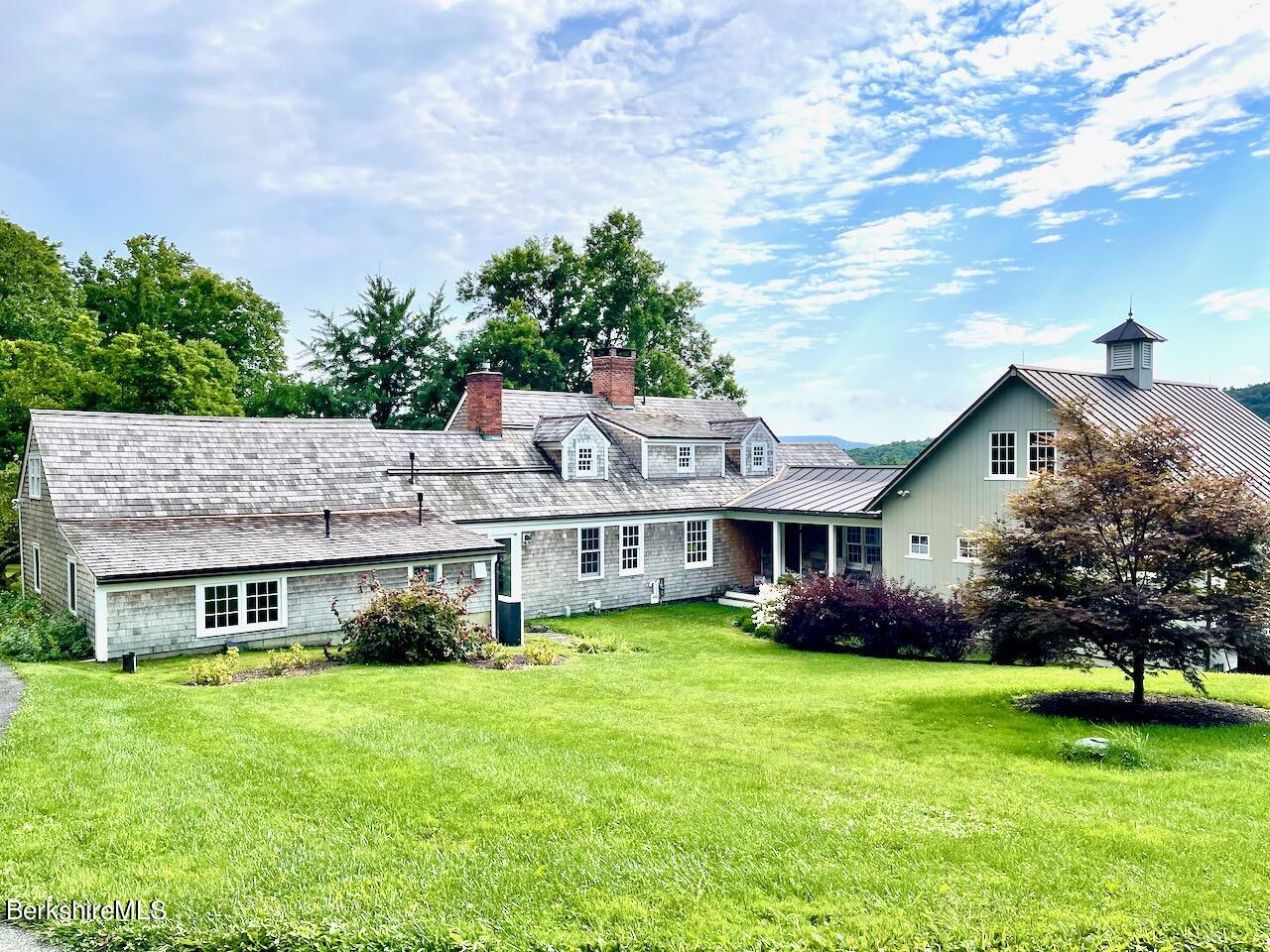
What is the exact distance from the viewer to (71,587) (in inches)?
743

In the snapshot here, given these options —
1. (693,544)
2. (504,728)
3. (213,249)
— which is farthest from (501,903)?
(213,249)

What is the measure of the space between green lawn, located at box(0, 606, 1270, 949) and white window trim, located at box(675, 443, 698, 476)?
18095 mm

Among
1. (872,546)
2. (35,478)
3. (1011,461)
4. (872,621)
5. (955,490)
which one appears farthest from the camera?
(872,546)

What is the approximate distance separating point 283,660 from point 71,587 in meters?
6.73

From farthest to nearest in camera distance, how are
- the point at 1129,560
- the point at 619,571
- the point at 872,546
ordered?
the point at 872,546
the point at 619,571
the point at 1129,560

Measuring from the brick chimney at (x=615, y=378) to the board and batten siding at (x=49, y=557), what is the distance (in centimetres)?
1914

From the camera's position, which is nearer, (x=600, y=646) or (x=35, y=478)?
(x=600, y=646)

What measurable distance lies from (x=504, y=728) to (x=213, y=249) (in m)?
33.4

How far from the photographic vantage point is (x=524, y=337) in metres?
46.3

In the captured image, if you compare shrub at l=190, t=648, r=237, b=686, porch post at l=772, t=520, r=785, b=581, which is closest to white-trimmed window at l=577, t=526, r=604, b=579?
porch post at l=772, t=520, r=785, b=581

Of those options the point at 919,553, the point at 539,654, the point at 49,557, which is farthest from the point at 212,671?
the point at 919,553

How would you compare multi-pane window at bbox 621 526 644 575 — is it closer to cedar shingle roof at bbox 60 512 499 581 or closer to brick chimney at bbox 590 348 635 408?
cedar shingle roof at bbox 60 512 499 581

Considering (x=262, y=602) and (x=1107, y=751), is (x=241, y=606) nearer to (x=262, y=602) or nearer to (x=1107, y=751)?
(x=262, y=602)

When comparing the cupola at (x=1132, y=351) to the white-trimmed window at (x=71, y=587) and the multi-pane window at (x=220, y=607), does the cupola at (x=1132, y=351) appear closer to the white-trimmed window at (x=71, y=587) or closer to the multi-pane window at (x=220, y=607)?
the multi-pane window at (x=220, y=607)
